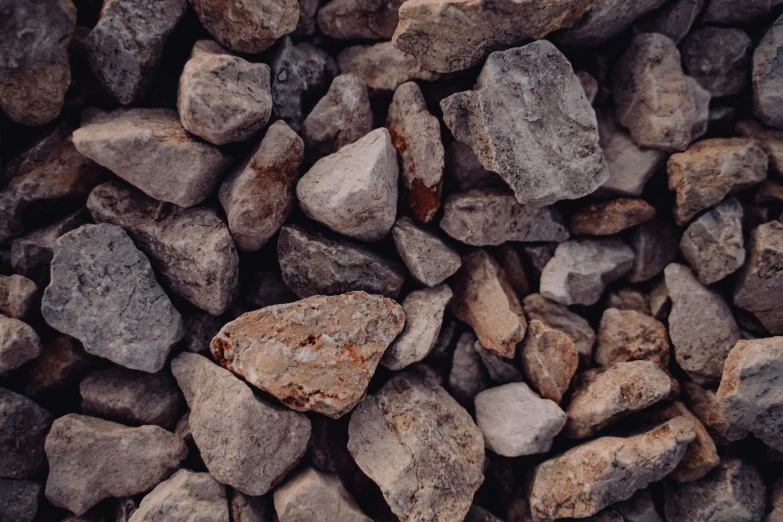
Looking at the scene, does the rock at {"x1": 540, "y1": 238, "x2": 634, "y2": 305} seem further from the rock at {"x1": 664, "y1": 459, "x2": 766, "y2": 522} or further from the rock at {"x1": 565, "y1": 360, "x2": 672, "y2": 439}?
the rock at {"x1": 664, "y1": 459, "x2": 766, "y2": 522}

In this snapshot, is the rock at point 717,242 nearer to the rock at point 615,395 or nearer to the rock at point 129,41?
the rock at point 615,395

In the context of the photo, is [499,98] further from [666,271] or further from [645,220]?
[666,271]

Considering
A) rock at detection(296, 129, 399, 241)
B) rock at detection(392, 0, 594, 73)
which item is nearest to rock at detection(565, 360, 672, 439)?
rock at detection(296, 129, 399, 241)

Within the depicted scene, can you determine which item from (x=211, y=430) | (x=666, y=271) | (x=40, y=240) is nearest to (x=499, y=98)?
(x=666, y=271)

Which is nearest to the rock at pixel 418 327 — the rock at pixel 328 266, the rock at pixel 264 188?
the rock at pixel 328 266

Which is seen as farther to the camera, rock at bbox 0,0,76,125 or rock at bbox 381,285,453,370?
rock at bbox 381,285,453,370
